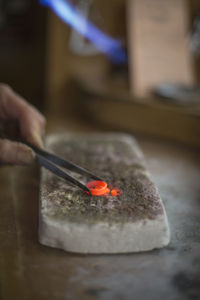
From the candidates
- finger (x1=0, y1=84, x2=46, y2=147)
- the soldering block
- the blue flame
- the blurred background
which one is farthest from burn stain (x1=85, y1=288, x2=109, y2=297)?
the blue flame

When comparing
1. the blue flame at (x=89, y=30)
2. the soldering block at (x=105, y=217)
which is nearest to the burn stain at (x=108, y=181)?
the soldering block at (x=105, y=217)

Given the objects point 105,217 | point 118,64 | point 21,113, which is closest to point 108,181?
point 105,217

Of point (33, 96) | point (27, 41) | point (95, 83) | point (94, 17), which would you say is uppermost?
point (94, 17)

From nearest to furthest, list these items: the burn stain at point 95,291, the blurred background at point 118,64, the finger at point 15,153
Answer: the burn stain at point 95,291 < the finger at point 15,153 < the blurred background at point 118,64

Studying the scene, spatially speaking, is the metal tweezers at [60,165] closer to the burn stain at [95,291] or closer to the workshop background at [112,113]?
the workshop background at [112,113]

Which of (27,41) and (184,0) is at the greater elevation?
(184,0)

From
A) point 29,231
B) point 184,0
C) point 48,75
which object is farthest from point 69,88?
point 29,231

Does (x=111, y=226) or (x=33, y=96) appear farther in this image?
(x=33, y=96)

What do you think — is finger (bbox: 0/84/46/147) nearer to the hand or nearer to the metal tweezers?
the hand

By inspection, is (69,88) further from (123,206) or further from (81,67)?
(123,206)
